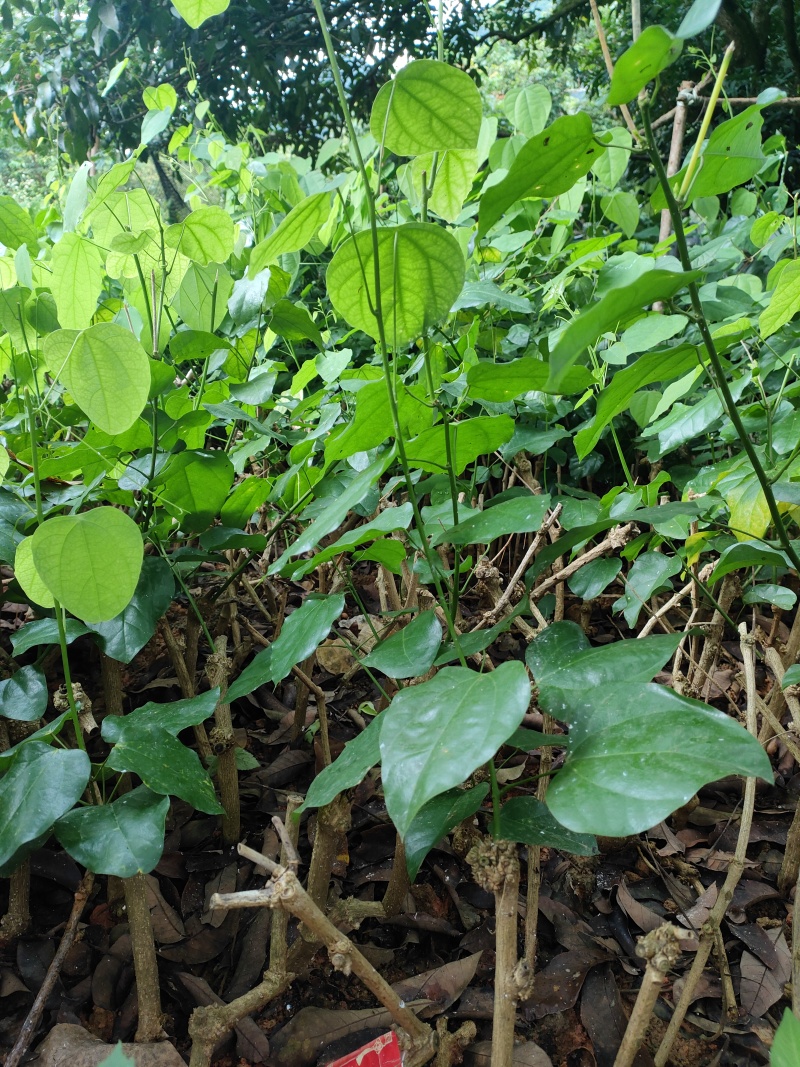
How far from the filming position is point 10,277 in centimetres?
94

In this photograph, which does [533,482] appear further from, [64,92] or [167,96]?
[64,92]

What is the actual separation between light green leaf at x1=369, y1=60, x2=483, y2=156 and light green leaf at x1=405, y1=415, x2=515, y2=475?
0.21 meters

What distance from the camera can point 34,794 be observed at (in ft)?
1.95

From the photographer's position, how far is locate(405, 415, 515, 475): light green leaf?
621mm

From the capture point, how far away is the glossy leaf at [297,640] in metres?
0.63

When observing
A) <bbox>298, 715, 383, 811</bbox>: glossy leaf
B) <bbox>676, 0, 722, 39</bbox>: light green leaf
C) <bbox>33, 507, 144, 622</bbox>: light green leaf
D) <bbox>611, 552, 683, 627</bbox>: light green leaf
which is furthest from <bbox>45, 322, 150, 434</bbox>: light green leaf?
<bbox>611, 552, 683, 627</bbox>: light green leaf

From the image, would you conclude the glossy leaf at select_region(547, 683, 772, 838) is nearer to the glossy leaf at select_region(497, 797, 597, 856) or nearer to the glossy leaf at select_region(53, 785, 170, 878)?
the glossy leaf at select_region(497, 797, 597, 856)

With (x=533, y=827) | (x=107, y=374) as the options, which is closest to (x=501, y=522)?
(x=533, y=827)

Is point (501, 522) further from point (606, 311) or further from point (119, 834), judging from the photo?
point (119, 834)

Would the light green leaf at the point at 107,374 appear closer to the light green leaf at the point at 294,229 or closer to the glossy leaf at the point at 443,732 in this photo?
the light green leaf at the point at 294,229

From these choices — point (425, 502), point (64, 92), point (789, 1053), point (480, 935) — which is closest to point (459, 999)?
point (480, 935)

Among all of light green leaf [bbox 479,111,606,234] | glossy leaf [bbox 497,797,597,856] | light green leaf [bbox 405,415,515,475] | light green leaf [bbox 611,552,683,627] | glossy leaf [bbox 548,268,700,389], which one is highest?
light green leaf [bbox 479,111,606,234]

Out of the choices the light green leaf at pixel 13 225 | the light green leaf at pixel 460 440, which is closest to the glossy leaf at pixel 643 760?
the light green leaf at pixel 460 440

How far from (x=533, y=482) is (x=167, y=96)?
0.83 m
